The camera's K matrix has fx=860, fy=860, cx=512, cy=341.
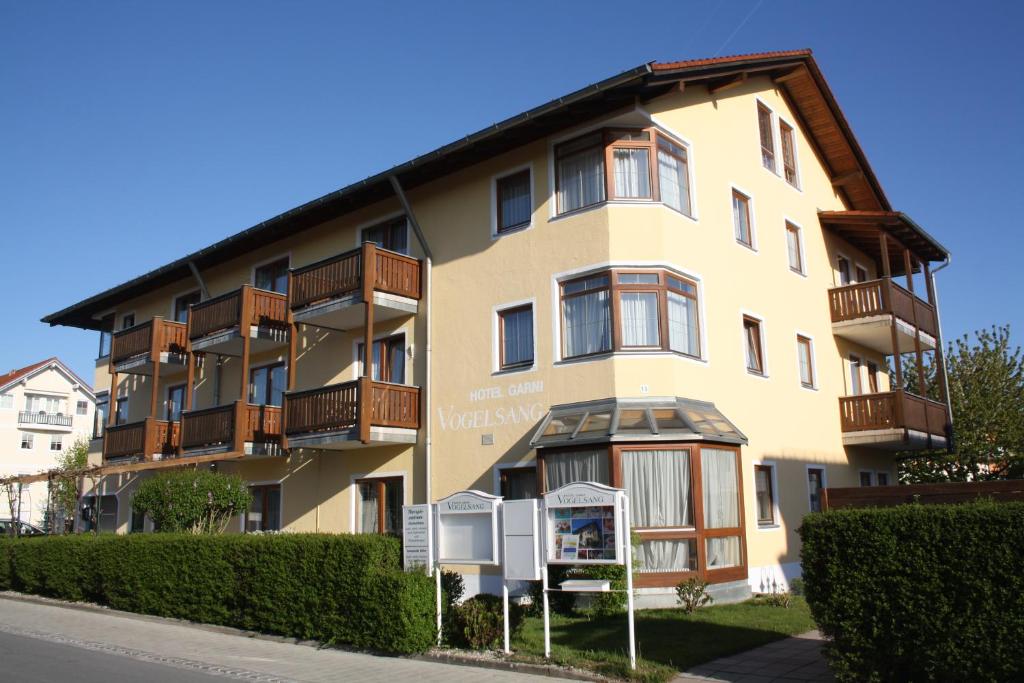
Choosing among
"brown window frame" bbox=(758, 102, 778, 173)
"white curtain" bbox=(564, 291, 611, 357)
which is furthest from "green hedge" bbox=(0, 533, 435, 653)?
"brown window frame" bbox=(758, 102, 778, 173)

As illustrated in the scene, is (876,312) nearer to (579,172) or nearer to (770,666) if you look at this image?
(579,172)

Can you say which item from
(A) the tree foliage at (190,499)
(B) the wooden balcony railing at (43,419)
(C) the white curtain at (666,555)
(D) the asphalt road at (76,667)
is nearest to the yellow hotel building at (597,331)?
(C) the white curtain at (666,555)

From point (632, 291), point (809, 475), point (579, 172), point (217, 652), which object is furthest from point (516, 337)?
point (217, 652)

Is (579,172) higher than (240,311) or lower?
higher

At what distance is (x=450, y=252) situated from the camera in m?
18.8

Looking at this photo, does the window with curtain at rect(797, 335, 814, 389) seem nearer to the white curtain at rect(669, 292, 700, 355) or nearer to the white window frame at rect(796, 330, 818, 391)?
the white window frame at rect(796, 330, 818, 391)

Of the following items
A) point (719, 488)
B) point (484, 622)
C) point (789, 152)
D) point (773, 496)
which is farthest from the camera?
point (789, 152)

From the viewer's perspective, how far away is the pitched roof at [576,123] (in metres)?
15.9

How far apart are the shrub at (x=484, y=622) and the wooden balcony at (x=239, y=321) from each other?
1167 centimetres

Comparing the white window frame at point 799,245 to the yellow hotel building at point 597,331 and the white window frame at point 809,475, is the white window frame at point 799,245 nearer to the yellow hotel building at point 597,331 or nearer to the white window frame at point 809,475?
the yellow hotel building at point 597,331

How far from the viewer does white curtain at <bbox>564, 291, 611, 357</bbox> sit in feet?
52.3

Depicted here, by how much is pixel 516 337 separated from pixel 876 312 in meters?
9.87

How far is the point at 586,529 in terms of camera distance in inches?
410

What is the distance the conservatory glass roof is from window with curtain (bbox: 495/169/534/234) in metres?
4.15
